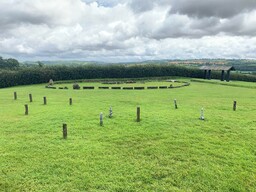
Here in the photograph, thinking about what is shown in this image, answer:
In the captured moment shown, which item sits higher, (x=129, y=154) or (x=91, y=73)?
(x=91, y=73)

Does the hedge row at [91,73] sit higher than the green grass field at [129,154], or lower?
higher

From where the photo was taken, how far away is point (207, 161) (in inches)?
365

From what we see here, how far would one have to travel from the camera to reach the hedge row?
54.0 m

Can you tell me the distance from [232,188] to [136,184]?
10.2 feet

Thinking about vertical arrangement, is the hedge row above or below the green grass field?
above

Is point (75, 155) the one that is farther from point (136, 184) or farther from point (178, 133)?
point (178, 133)

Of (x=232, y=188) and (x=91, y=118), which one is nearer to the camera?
(x=232, y=188)

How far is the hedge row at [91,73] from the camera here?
53969mm

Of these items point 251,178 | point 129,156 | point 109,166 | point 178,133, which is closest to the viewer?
point 251,178

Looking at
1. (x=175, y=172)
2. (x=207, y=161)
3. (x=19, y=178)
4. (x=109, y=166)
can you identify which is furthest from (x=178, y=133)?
(x=19, y=178)

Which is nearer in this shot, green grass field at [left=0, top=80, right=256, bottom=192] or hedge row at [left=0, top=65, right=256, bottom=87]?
green grass field at [left=0, top=80, right=256, bottom=192]

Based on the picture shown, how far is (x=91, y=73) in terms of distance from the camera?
65.2m

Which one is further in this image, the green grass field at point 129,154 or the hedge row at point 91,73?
the hedge row at point 91,73

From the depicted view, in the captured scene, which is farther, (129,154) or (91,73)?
(91,73)
